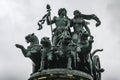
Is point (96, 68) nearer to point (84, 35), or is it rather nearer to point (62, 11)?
point (84, 35)

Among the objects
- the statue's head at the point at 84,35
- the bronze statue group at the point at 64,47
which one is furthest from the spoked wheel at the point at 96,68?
the statue's head at the point at 84,35

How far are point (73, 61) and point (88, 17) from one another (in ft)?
14.0

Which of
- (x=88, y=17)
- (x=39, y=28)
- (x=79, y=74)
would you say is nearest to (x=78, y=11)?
(x=88, y=17)

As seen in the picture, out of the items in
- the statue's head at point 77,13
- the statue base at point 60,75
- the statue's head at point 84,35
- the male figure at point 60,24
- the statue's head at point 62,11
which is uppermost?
the statue's head at point 77,13

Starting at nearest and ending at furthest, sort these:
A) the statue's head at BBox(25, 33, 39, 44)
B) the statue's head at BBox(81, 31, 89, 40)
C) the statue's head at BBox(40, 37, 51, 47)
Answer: the statue's head at BBox(40, 37, 51, 47) < the statue's head at BBox(81, 31, 89, 40) < the statue's head at BBox(25, 33, 39, 44)

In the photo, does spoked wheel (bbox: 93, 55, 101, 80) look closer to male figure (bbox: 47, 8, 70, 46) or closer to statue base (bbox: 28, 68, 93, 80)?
statue base (bbox: 28, 68, 93, 80)

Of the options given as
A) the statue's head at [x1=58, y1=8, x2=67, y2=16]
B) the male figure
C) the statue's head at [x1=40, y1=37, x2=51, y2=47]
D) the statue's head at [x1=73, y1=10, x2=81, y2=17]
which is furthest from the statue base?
the statue's head at [x1=73, y1=10, x2=81, y2=17]

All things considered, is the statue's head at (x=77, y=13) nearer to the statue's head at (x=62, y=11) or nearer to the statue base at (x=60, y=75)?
the statue's head at (x=62, y=11)

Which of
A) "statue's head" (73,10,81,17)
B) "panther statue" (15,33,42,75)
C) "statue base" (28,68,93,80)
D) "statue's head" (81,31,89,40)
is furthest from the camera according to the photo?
"statue's head" (73,10,81,17)

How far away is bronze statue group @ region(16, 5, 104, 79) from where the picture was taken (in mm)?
27094

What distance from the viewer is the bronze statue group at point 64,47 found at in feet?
88.9

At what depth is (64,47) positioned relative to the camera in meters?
27.1

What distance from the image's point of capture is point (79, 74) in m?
27.1

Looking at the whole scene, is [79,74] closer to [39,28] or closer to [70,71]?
[70,71]
